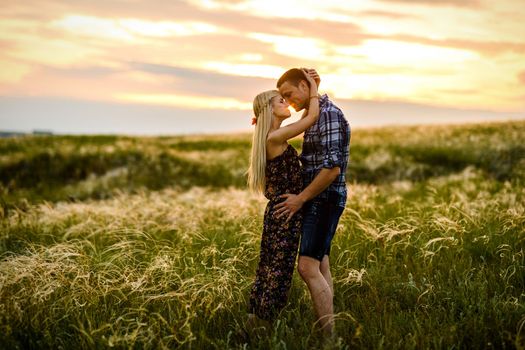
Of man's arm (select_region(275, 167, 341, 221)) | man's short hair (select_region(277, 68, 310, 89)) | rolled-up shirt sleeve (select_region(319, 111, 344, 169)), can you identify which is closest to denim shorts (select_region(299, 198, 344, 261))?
man's arm (select_region(275, 167, 341, 221))

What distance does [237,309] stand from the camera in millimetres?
4961

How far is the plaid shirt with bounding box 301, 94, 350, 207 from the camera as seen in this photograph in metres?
4.23

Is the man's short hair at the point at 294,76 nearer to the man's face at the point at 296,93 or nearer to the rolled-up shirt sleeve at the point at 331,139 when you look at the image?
the man's face at the point at 296,93

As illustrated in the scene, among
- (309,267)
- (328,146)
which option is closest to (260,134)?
(328,146)

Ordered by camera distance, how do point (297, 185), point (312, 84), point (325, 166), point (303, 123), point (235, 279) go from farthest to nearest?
point (235, 279) → point (297, 185) → point (312, 84) → point (303, 123) → point (325, 166)

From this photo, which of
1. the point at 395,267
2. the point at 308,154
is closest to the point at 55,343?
the point at 308,154

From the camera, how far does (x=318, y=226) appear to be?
14.3 ft

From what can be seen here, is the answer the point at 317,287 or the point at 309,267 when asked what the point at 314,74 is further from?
the point at 317,287

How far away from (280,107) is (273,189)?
2.64 ft

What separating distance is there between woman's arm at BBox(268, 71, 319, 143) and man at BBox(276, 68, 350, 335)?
9cm

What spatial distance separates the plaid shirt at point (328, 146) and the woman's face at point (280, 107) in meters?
0.27

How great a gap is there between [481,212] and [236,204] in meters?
4.73

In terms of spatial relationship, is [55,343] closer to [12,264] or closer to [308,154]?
[12,264]

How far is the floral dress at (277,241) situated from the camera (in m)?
4.51
